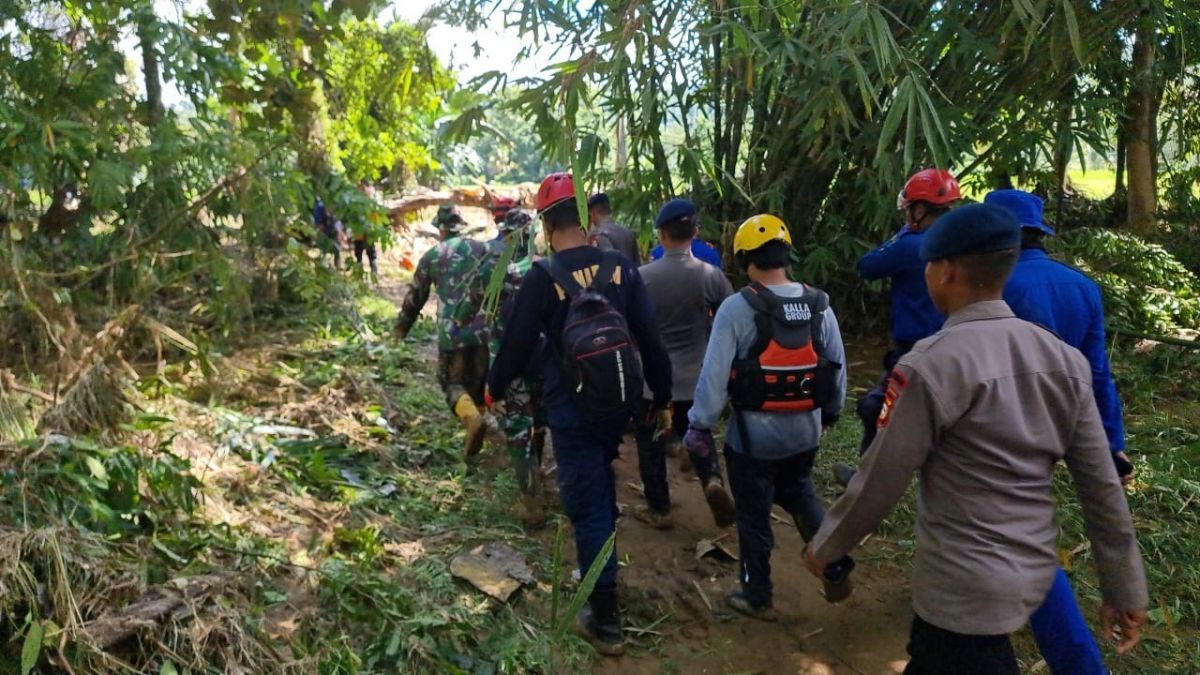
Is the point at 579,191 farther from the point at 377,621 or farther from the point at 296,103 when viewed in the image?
the point at 296,103

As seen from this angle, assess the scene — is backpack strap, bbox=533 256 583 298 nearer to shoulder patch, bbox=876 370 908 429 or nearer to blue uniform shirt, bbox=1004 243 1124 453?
shoulder patch, bbox=876 370 908 429

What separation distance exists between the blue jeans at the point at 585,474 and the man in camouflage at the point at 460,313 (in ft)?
4.94

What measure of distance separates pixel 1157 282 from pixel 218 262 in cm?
731

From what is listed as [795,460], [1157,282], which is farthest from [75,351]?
[1157,282]

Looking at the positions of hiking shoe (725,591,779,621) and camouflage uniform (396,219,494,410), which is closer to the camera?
hiking shoe (725,591,779,621)

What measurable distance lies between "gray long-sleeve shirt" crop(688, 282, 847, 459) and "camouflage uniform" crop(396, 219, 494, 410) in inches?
75.4

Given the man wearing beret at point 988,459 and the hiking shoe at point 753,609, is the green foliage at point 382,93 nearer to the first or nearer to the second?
the man wearing beret at point 988,459

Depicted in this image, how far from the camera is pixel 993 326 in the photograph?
1.83m

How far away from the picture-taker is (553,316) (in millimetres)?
3111

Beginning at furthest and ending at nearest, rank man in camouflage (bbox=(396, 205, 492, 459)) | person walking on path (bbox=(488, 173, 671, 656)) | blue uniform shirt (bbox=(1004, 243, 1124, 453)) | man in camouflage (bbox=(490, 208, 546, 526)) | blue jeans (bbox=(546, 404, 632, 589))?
1. man in camouflage (bbox=(396, 205, 492, 459))
2. man in camouflage (bbox=(490, 208, 546, 526))
3. blue jeans (bbox=(546, 404, 632, 589))
4. person walking on path (bbox=(488, 173, 671, 656))
5. blue uniform shirt (bbox=(1004, 243, 1124, 453))

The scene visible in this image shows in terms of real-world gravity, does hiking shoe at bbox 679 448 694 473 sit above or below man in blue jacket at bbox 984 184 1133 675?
below

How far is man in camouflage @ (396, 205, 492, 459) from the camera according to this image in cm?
464

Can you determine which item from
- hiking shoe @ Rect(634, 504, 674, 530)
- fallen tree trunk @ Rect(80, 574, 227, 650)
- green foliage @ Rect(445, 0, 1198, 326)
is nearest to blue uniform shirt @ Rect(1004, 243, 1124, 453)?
green foliage @ Rect(445, 0, 1198, 326)

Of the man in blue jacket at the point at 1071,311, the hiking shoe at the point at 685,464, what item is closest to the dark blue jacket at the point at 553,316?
the man in blue jacket at the point at 1071,311
